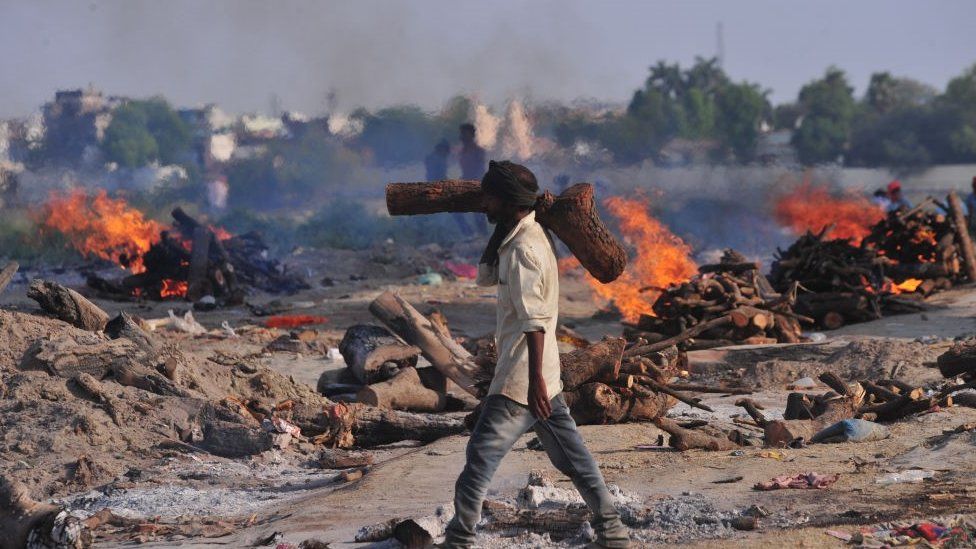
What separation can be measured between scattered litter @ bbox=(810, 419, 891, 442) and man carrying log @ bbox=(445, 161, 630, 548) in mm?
3064

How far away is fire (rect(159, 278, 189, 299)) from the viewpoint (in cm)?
1964

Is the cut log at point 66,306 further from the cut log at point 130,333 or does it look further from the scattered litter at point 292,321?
the scattered litter at point 292,321

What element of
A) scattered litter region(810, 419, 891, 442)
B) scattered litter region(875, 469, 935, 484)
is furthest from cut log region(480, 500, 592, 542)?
scattered litter region(810, 419, 891, 442)

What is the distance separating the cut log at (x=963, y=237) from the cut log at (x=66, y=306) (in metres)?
12.9

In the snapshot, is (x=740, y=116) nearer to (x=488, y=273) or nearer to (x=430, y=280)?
(x=430, y=280)

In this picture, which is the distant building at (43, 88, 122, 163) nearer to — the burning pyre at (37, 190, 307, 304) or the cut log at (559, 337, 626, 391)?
the burning pyre at (37, 190, 307, 304)

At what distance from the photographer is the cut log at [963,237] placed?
1730 centimetres

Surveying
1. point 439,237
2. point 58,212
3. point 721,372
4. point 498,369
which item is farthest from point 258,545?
point 439,237

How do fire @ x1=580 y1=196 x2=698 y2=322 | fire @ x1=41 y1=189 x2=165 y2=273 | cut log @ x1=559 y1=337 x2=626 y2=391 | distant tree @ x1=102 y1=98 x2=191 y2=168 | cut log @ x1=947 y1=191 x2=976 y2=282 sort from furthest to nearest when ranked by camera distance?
distant tree @ x1=102 y1=98 x2=191 y2=168 → fire @ x1=41 y1=189 x2=165 y2=273 → cut log @ x1=947 y1=191 x2=976 y2=282 → fire @ x1=580 y1=196 x2=698 y2=322 → cut log @ x1=559 y1=337 x2=626 y2=391

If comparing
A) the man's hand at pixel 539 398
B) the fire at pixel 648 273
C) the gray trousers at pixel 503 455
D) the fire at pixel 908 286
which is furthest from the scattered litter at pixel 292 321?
the man's hand at pixel 539 398

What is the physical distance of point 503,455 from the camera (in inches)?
194

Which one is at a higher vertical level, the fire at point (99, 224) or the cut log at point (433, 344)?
the fire at point (99, 224)

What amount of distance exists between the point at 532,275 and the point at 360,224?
1022 inches

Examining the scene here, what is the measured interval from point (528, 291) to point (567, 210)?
687 millimetres
